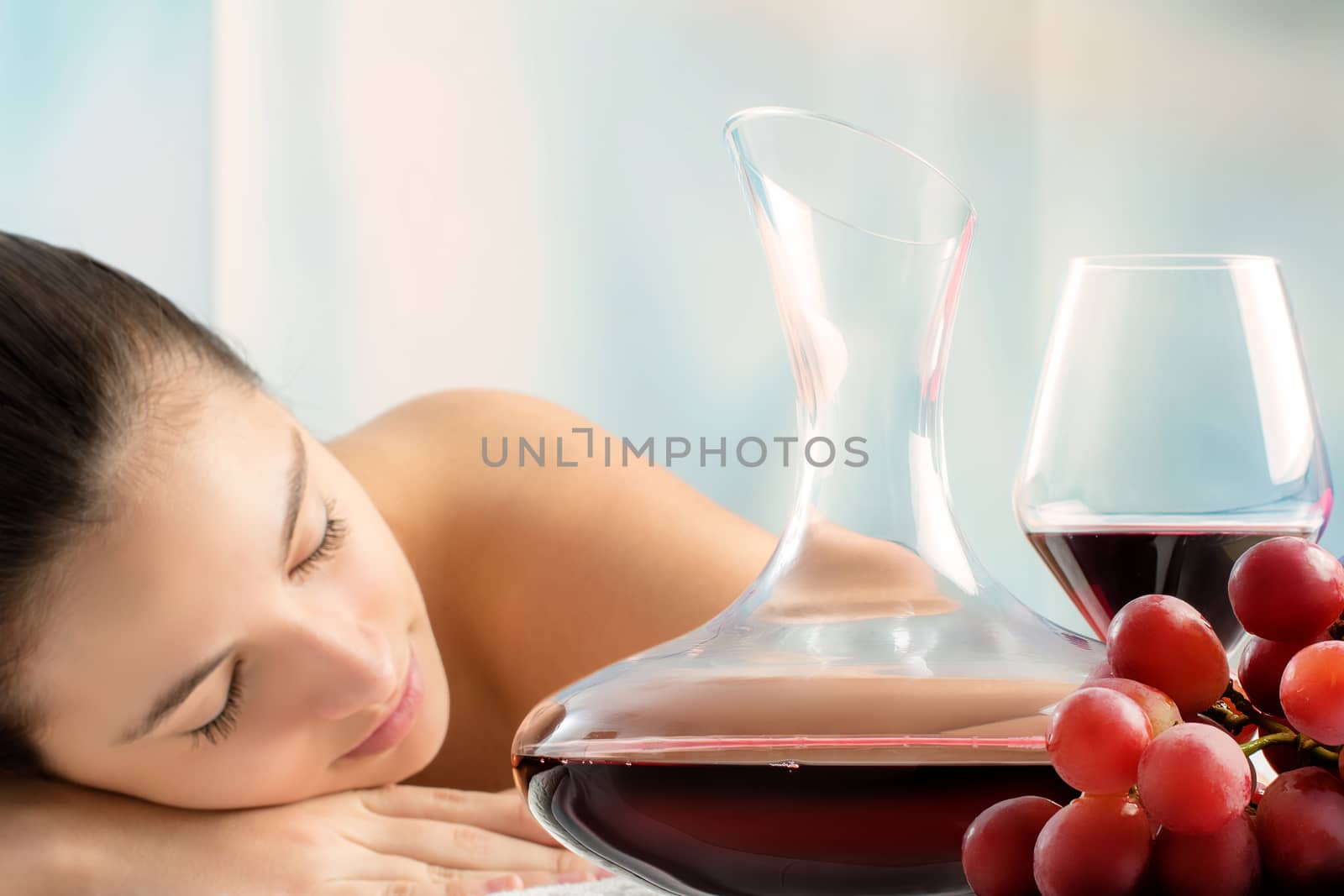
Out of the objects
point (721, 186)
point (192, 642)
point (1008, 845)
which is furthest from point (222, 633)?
point (721, 186)

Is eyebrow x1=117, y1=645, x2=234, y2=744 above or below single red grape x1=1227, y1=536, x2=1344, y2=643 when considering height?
below

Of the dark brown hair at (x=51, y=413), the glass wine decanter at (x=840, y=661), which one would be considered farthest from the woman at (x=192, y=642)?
the glass wine decanter at (x=840, y=661)

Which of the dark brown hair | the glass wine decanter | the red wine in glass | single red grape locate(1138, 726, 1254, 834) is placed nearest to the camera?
single red grape locate(1138, 726, 1254, 834)

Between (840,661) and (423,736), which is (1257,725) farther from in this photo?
(423,736)

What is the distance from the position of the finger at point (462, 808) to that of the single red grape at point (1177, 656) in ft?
2.57

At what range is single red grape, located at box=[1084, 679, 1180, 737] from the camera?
28 centimetres

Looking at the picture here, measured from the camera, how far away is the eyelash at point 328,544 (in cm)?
94

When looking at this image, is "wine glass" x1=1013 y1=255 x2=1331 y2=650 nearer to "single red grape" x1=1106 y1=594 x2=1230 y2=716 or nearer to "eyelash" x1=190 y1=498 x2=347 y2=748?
"single red grape" x1=1106 y1=594 x2=1230 y2=716

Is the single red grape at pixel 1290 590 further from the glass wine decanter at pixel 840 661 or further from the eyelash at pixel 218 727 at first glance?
the eyelash at pixel 218 727

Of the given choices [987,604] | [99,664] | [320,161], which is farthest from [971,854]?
[320,161]

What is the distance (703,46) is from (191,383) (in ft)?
6.95

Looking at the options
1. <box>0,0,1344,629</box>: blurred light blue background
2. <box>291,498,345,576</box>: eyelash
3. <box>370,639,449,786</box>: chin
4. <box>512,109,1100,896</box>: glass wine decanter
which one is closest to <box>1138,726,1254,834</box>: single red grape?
<box>512,109,1100,896</box>: glass wine decanter

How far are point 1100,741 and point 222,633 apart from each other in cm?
69

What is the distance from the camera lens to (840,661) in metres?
0.41
